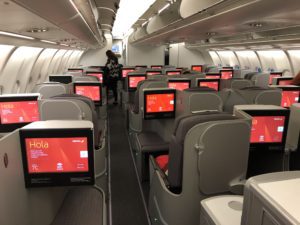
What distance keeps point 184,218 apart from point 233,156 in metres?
0.75

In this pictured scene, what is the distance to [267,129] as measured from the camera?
2.81 meters

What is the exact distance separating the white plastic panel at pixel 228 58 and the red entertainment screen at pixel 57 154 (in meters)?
17.9

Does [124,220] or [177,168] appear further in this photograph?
[124,220]

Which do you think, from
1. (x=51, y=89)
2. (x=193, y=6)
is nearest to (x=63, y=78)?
(x=51, y=89)

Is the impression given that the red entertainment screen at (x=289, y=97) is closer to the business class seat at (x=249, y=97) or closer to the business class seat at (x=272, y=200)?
the business class seat at (x=249, y=97)

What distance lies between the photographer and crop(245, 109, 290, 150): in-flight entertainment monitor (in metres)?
2.75

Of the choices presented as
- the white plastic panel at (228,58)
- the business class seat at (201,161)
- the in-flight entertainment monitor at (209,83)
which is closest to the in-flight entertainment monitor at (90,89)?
the in-flight entertainment monitor at (209,83)

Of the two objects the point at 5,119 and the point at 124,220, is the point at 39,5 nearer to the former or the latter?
the point at 5,119

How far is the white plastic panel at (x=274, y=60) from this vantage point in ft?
41.5

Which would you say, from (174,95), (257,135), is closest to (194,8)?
(174,95)

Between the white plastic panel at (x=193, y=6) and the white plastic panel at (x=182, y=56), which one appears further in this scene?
the white plastic panel at (x=182, y=56)

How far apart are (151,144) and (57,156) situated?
7.97 feet

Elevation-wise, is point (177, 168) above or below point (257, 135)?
below

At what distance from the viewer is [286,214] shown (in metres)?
0.82
